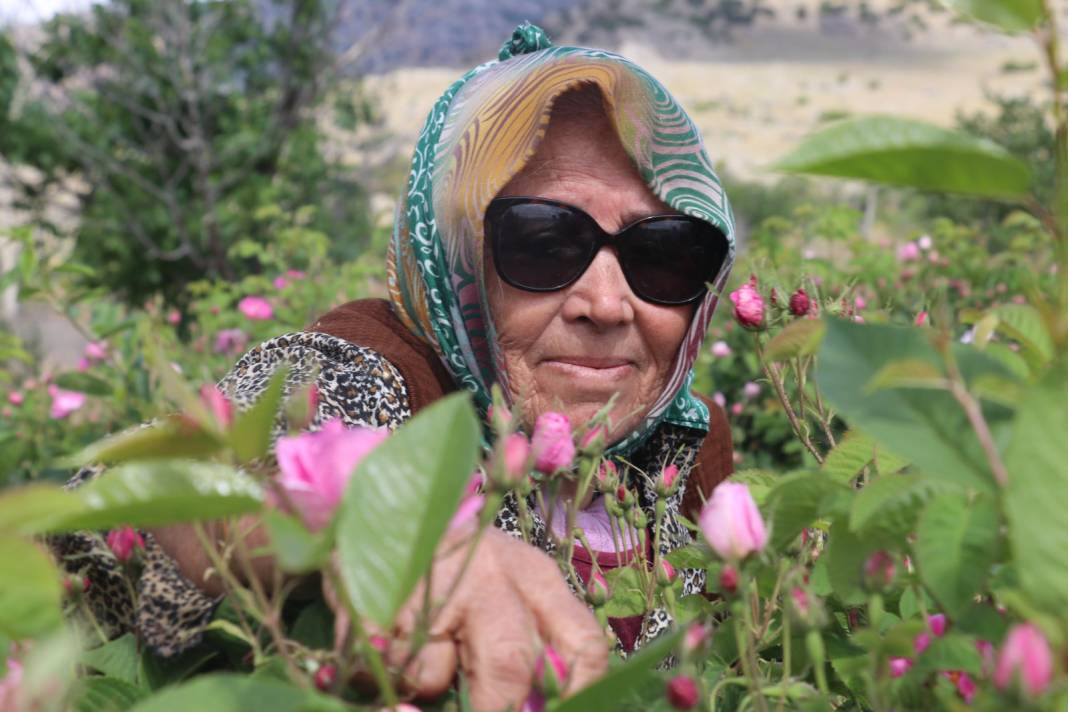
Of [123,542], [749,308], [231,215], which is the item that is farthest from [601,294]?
[231,215]

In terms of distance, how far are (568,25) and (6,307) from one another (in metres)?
61.0

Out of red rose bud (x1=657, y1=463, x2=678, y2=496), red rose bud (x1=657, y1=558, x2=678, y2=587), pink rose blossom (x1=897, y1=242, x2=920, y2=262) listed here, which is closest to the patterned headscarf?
red rose bud (x1=657, y1=463, x2=678, y2=496)

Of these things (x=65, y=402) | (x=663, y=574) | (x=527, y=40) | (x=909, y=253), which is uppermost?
(x=527, y=40)

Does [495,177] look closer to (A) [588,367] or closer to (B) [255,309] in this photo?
(A) [588,367]

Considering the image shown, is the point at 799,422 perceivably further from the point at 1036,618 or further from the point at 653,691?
the point at 1036,618

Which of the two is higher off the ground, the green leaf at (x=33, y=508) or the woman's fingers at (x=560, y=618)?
the green leaf at (x=33, y=508)

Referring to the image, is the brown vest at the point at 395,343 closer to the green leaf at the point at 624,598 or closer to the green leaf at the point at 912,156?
the green leaf at the point at 624,598

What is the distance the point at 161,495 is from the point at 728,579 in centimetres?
37

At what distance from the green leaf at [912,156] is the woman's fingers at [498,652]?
13.4 inches

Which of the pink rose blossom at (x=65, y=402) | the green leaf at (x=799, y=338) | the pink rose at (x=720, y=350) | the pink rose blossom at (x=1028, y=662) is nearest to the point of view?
the pink rose blossom at (x=1028, y=662)

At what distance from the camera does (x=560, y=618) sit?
0.72 meters

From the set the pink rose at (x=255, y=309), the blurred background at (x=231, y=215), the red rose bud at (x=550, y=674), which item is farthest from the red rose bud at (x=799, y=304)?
the pink rose at (x=255, y=309)

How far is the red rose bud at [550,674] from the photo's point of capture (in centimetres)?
61

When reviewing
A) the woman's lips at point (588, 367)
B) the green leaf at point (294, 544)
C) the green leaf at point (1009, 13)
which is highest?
the green leaf at point (1009, 13)
